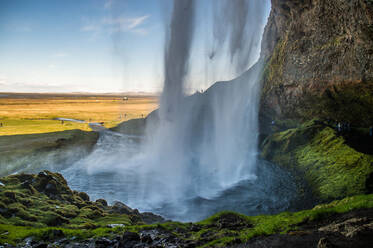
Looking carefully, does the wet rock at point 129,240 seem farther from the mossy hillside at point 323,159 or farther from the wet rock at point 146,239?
the mossy hillside at point 323,159

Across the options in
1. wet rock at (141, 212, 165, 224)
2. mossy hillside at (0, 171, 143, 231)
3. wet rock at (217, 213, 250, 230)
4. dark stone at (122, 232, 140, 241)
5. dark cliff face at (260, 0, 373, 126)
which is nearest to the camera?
dark stone at (122, 232, 140, 241)

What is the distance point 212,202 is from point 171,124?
22454 mm

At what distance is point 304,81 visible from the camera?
135 ft

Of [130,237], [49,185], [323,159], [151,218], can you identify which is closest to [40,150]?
[49,185]

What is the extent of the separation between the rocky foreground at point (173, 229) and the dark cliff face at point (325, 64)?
856 inches

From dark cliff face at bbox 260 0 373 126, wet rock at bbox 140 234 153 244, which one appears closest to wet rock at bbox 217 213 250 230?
wet rock at bbox 140 234 153 244

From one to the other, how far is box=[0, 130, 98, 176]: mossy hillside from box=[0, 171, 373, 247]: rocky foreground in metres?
18.8

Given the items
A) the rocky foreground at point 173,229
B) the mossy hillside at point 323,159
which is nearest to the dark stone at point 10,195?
the rocky foreground at point 173,229

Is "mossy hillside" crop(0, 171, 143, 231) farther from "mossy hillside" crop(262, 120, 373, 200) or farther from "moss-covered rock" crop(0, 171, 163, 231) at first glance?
"mossy hillside" crop(262, 120, 373, 200)

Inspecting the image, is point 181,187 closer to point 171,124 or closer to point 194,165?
point 194,165

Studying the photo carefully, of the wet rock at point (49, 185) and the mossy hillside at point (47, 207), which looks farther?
the wet rock at point (49, 185)

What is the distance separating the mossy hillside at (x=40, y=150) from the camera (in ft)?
110

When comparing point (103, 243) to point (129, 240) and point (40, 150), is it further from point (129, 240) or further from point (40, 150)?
point (40, 150)

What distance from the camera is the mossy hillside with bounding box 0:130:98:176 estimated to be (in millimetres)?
33562
